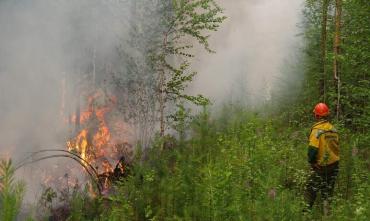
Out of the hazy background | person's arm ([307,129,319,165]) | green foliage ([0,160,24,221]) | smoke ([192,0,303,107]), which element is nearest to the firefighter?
person's arm ([307,129,319,165])

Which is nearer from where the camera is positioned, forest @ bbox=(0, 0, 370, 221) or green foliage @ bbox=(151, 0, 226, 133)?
forest @ bbox=(0, 0, 370, 221)

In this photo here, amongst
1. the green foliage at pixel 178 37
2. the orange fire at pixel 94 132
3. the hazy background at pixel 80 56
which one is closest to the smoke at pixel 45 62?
the hazy background at pixel 80 56

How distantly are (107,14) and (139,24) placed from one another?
3.12 ft

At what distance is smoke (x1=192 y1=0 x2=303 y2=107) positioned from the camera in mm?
14117

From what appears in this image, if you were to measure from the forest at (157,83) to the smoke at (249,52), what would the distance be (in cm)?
4

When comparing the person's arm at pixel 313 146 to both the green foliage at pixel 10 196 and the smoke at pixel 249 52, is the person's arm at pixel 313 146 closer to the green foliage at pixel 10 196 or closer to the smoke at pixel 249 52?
the green foliage at pixel 10 196

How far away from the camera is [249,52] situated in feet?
48.0

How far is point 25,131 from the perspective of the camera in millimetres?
10086

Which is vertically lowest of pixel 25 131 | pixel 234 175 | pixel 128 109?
pixel 234 175

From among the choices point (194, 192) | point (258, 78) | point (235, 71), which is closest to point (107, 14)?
point (235, 71)

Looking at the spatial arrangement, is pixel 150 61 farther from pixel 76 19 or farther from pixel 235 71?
pixel 235 71

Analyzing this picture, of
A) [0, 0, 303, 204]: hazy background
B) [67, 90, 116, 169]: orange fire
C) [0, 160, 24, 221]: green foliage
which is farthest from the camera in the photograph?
[67, 90, 116, 169]: orange fire

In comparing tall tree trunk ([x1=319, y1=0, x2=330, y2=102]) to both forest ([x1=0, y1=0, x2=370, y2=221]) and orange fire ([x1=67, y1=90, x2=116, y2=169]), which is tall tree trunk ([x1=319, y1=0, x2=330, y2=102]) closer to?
forest ([x1=0, y1=0, x2=370, y2=221])

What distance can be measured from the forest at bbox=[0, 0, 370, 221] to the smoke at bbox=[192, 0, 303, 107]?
0.12 ft
